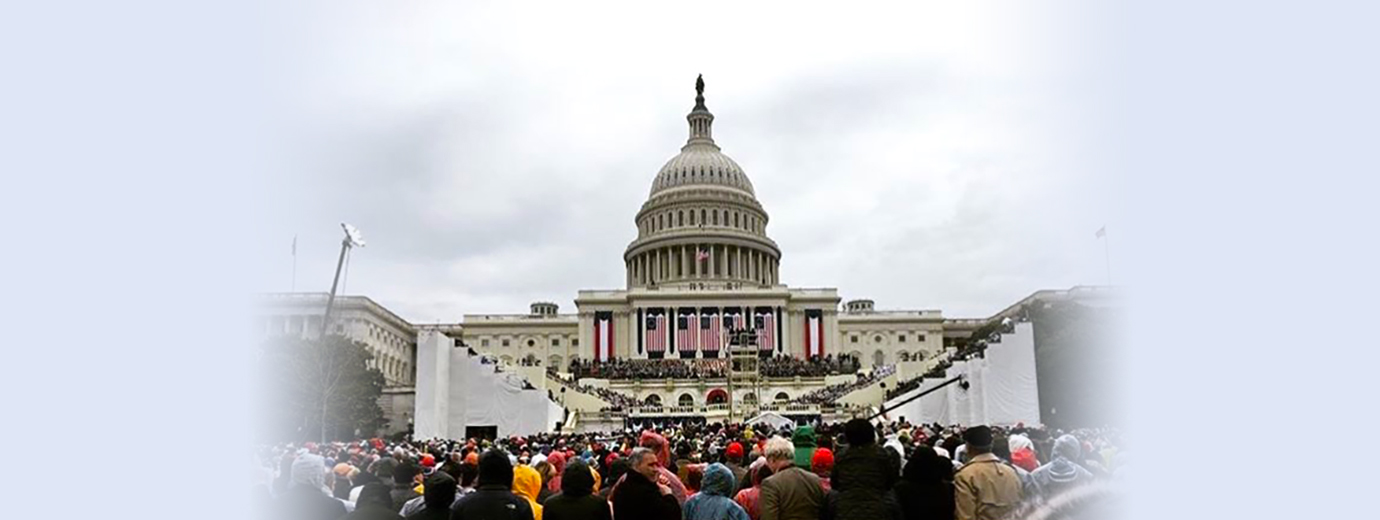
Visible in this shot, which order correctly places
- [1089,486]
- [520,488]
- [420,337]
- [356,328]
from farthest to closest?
[356,328], [420,337], [520,488], [1089,486]

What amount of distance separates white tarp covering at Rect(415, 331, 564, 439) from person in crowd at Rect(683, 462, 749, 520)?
96.4 feet

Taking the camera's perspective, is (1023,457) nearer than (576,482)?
No

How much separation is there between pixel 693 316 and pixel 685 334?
255 centimetres

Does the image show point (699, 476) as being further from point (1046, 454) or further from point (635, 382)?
point (635, 382)

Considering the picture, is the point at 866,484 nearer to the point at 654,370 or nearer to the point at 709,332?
the point at 654,370

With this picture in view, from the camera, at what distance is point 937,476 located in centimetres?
795

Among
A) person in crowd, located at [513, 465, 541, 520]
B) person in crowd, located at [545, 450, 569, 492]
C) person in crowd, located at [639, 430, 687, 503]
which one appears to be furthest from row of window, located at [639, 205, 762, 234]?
person in crowd, located at [513, 465, 541, 520]

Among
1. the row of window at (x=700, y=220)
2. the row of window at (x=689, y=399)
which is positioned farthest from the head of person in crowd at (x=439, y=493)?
the row of window at (x=700, y=220)

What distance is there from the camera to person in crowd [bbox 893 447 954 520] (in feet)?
25.7

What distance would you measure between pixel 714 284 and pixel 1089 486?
116578mm

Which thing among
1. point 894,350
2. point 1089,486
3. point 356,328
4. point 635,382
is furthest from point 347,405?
point 894,350

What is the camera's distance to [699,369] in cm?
9306

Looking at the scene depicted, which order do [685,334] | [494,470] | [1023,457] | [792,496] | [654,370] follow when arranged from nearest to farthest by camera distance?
[494,470] < [792,496] < [1023,457] < [654,370] < [685,334]

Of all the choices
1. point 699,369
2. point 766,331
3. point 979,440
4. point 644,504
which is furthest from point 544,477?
point 766,331
